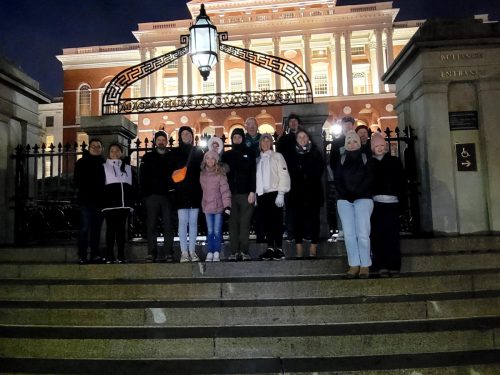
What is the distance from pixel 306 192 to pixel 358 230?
1054 mm

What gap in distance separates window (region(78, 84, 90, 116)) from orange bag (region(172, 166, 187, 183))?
50120mm

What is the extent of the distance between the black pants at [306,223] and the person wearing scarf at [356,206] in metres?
0.74

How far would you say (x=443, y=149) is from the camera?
23.4ft

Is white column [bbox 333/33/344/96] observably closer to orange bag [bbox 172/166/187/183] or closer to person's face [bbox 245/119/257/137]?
person's face [bbox 245/119/257/137]

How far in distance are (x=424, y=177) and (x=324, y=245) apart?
201cm

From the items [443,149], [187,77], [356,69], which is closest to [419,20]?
[356,69]

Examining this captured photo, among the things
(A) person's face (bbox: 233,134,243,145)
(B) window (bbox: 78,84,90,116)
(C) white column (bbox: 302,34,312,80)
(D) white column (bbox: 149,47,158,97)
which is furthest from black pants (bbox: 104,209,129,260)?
(B) window (bbox: 78,84,90,116)

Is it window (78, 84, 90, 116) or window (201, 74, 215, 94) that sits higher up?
window (201, 74, 215, 94)

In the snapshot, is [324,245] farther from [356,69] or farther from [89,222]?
[356,69]

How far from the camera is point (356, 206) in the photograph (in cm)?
553

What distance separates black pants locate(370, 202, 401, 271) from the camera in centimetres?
551

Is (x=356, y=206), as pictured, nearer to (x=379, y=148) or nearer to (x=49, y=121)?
(x=379, y=148)

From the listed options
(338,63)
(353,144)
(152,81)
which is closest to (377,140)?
(353,144)

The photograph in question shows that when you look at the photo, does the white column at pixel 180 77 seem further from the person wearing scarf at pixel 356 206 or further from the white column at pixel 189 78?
the person wearing scarf at pixel 356 206
